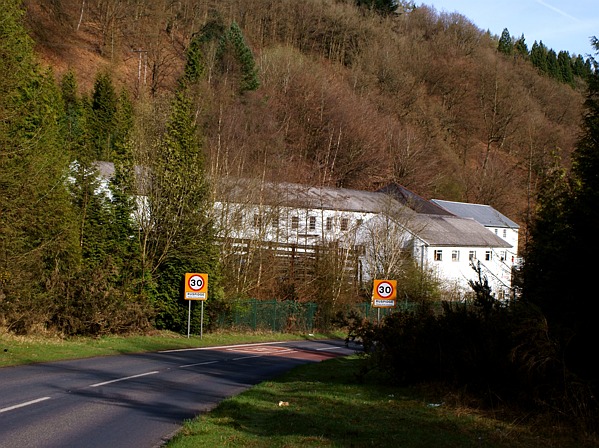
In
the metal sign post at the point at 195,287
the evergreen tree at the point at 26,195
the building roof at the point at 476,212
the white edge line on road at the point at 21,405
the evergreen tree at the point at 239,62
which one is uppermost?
the evergreen tree at the point at 239,62

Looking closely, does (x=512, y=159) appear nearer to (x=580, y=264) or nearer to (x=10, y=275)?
(x=10, y=275)

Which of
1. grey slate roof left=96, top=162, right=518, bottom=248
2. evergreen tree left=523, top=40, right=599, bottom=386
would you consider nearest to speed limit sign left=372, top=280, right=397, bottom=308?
grey slate roof left=96, top=162, right=518, bottom=248

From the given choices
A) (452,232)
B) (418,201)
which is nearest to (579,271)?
(452,232)

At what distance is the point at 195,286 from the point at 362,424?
2194cm

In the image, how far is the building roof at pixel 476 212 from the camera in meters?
78.1

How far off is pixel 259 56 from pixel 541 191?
65.9 metres

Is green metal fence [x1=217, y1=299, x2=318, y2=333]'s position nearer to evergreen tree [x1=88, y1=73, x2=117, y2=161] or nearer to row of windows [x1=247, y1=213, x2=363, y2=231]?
row of windows [x1=247, y1=213, x2=363, y2=231]

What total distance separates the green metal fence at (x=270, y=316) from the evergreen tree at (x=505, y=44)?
106 metres

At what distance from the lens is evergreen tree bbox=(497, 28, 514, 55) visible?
139250mm

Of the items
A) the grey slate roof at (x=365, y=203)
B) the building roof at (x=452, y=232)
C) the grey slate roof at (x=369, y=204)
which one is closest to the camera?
the grey slate roof at (x=365, y=203)

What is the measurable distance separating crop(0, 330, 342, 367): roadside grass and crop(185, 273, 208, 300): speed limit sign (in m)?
2.00

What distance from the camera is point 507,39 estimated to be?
15025 cm

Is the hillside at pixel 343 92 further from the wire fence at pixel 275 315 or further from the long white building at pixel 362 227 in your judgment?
the wire fence at pixel 275 315

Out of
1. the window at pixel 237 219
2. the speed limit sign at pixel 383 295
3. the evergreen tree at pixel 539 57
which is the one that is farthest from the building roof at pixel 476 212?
the evergreen tree at pixel 539 57
